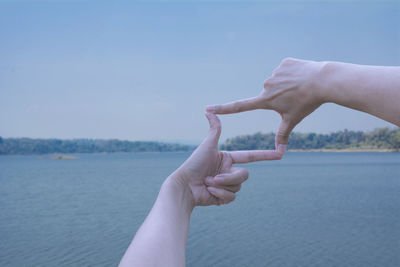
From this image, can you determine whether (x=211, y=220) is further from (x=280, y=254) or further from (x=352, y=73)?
(x=352, y=73)

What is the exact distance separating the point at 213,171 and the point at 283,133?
0.61m

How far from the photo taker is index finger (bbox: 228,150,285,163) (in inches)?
106

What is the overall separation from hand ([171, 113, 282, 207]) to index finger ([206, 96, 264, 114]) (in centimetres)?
8

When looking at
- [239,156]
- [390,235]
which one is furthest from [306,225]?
[239,156]

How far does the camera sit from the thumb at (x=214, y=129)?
8.91 ft

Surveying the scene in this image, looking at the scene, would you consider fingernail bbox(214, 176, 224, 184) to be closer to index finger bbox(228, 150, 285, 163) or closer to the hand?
the hand

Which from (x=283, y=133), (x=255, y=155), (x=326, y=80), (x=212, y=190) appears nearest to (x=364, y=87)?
(x=326, y=80)

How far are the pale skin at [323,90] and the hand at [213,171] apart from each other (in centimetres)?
24

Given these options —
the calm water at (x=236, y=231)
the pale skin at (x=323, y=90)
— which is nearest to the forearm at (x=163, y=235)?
the pale skin at (x=323, y=90)

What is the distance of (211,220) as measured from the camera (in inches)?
829

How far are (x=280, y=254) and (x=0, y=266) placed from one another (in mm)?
10962

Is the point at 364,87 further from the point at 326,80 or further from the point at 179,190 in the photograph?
the point at 179,190

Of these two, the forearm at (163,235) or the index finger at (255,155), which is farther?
the index finger at (255,155)

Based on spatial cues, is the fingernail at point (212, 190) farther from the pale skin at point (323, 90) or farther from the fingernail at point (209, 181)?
the pale skin at point (323, 90)
